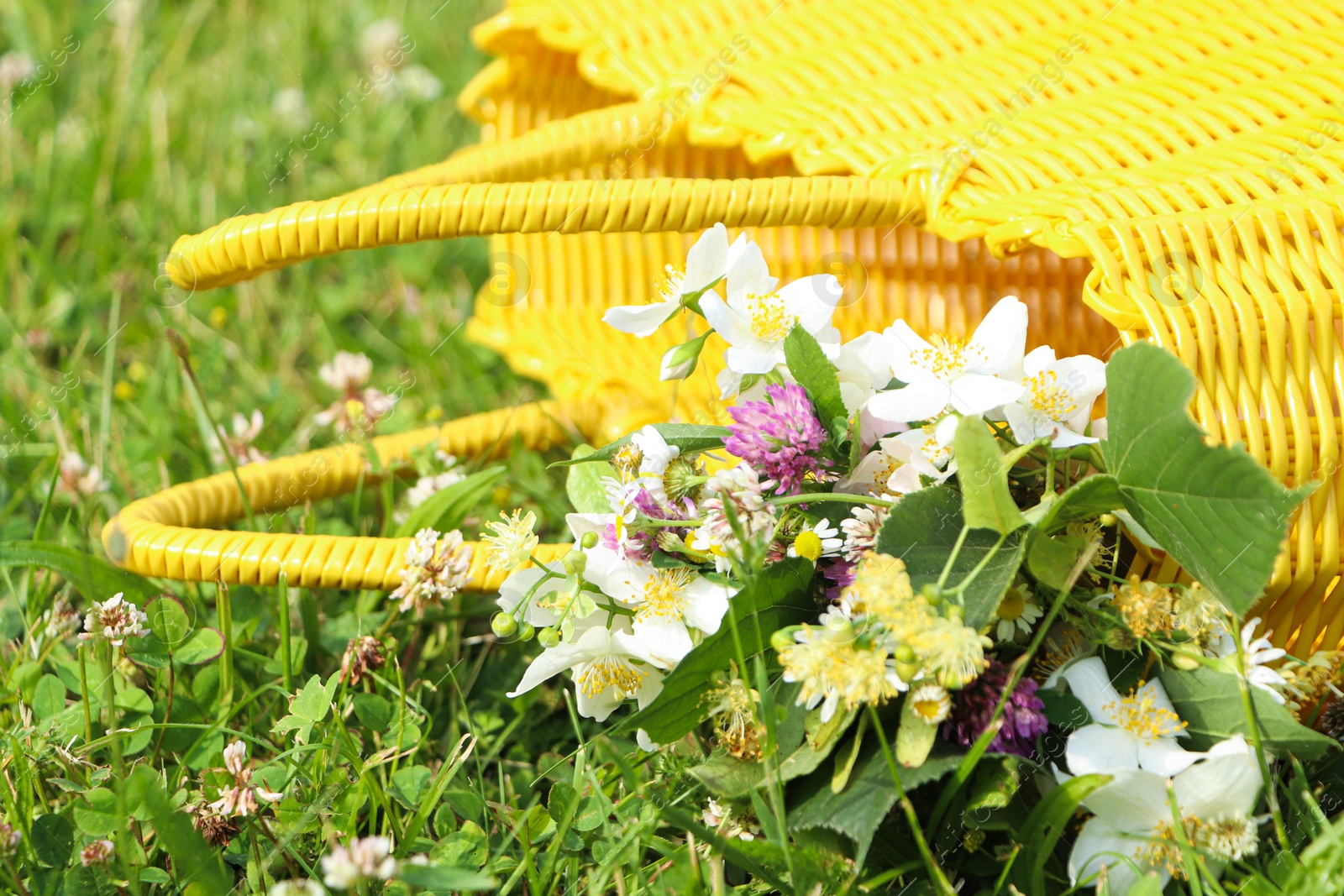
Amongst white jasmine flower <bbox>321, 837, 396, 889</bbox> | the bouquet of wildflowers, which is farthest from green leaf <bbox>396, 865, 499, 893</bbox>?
the bouquet of wildflowers

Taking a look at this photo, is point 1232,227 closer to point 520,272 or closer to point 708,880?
point 708,880

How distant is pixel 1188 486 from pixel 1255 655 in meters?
0.15

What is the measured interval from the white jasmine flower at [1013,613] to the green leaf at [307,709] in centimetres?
53

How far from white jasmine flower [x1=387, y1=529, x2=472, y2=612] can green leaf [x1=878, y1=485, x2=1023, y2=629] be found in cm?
39

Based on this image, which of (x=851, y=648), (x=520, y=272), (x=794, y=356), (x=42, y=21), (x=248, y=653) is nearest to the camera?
(x=851, y=648)

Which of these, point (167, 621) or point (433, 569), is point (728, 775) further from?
point (167, 621)

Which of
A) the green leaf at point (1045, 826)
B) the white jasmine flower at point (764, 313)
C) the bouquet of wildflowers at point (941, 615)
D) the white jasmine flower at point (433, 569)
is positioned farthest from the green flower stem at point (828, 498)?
the white jasmine flower at point (433, 569)

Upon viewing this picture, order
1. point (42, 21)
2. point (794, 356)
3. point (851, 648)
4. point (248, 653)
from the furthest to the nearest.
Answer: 1. point (42, 21)
2. point (248, 653)
3. point (794, 356)
4. point (851, 648)

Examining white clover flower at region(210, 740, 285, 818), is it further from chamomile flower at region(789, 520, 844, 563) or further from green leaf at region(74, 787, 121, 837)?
chamomile flower at region(789, 520, 844, 563)

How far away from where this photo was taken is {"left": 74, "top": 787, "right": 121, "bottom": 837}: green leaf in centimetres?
79

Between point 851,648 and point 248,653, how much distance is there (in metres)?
0.60

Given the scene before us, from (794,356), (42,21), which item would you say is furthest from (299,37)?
(794,356)

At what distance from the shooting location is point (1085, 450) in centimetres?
74

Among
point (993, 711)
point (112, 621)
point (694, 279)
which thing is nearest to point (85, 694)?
point (112, 621)
